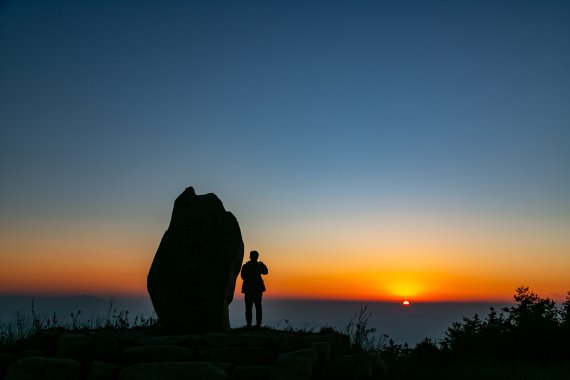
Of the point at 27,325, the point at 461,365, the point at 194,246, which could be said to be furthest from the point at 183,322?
the point at 461,365

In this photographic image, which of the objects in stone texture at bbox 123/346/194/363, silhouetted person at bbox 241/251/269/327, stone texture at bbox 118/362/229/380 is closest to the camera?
stone texture at bbox 118/362/229/380

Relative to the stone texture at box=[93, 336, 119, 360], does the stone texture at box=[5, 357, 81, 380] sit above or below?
below

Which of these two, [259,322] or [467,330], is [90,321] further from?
[467,330]

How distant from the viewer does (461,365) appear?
432 inches

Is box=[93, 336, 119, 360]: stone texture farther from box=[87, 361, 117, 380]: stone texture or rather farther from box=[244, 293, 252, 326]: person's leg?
box=[244, 293, 252, 326]: person's leg

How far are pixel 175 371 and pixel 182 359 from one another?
2.09 ft

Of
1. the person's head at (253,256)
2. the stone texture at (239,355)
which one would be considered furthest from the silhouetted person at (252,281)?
the stone texture at (239,355)

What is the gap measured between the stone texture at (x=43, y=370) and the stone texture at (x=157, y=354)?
2.62 ft

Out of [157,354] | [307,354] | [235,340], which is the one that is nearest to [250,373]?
[307,354]

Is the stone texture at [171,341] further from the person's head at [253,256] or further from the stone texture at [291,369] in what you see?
the person's head at [253,256]

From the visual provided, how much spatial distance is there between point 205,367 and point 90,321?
623 cm

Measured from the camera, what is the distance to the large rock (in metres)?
10.7

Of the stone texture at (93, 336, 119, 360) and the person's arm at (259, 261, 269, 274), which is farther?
the person's arm at (259, 261, 269, 274)

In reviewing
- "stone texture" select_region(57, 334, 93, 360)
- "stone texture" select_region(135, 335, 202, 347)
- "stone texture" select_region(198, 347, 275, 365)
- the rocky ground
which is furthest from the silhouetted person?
"stone texture" select_region(57, 334, 93, 360)
